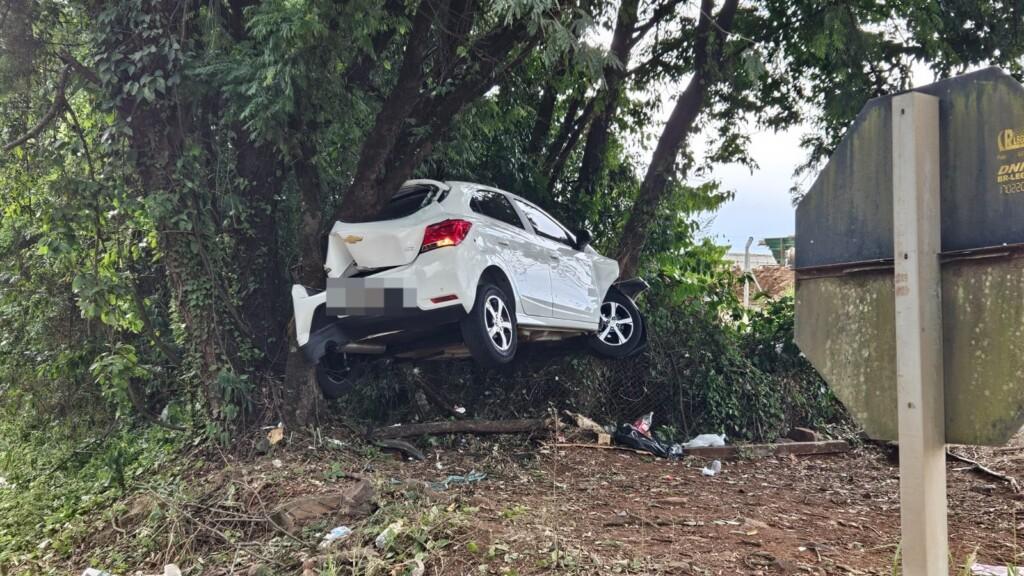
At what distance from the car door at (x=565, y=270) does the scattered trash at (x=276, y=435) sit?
2.67m

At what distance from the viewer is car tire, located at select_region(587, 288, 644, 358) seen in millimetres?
8781

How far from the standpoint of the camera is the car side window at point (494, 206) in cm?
684

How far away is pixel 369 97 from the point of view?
774 cm

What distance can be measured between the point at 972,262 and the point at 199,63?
21.0 feet

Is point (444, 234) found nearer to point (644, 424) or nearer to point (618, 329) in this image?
point (618, 329)

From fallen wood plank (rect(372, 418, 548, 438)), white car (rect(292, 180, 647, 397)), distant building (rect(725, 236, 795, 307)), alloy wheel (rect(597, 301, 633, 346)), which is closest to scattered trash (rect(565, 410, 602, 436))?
→ fallen wood plank (rect(372, 418, 548, 438))

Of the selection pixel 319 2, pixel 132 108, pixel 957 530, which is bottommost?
pixel 957 530

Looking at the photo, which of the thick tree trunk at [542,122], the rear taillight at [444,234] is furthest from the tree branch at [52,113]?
the thick tree trunk at [542,122]

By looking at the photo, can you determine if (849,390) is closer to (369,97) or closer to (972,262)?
(972,262)

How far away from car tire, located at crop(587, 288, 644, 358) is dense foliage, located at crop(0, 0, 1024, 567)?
0.90 metres

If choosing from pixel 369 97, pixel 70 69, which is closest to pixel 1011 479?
pixel 369 97

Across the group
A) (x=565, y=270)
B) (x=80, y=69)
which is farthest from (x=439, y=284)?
(x=80, y=69)

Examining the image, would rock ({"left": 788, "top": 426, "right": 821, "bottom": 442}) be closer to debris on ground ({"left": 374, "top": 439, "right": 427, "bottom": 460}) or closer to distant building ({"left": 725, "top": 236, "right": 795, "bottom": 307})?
debris on ground ({"left": 374, "top": 439, "right": 427, "bottom": 460})

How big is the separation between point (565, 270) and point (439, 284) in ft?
6.64
